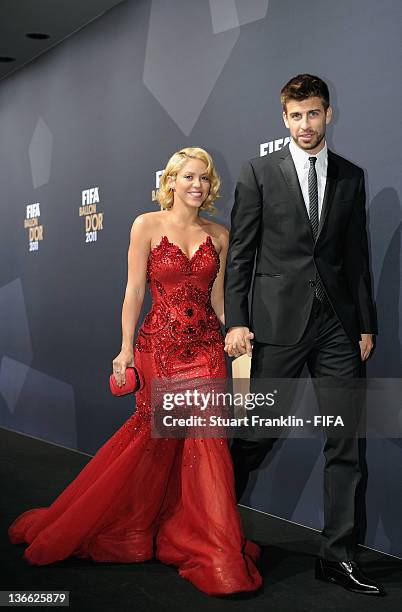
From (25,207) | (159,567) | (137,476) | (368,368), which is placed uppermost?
(25,207)

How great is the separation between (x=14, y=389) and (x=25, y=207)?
1.57m

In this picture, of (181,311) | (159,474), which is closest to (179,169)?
(181,311)

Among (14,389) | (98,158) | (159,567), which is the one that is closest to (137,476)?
(159,567)

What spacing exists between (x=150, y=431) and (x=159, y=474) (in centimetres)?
18

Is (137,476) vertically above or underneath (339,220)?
underneath

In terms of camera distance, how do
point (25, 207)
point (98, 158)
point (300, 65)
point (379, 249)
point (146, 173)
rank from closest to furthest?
1. point (379, 249)
2. point (300, 65)
3. point (146, 173)
4. point (98, 158)
5. point (25, 207)

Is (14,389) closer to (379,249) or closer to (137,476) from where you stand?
(137,476)

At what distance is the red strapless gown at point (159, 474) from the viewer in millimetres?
3285

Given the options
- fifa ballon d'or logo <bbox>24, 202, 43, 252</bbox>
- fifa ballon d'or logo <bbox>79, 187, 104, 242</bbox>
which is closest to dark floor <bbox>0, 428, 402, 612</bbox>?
fifa ballon d'or logo <bbox>79, 187, 104, 242</bbox>

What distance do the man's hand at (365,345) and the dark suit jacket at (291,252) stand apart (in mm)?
48

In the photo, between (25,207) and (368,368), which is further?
(25,207)

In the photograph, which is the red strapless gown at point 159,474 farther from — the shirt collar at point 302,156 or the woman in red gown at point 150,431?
the shirt collar at point 302,156

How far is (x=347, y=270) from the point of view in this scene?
3.14 meters

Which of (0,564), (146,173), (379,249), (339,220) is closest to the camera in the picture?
(339,220)
